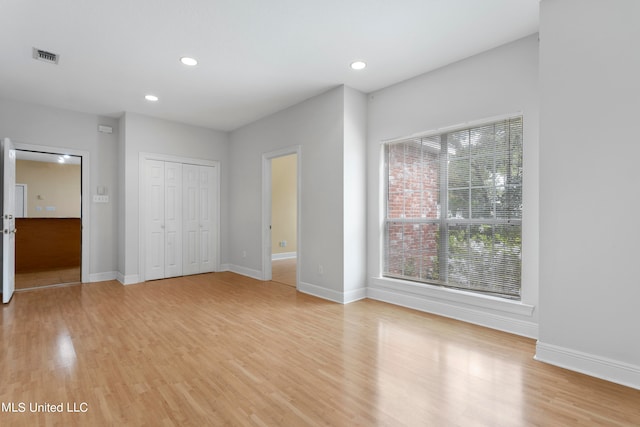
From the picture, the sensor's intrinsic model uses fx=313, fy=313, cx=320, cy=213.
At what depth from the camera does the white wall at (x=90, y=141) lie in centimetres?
484

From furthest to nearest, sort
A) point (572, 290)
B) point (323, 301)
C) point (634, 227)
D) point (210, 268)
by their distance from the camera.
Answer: point (210, 268), point (323, 301), point (572, 290), point (634, 227)

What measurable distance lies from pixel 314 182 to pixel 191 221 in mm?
2922

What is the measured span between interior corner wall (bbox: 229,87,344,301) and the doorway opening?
3.03m

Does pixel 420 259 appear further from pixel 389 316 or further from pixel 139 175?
pixel 139 175

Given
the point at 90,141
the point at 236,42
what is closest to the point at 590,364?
the point at 236,42

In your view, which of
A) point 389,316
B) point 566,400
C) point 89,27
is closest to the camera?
point 566,400

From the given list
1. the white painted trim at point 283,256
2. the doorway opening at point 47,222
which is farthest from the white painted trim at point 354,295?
the doorway opening at point 47,222

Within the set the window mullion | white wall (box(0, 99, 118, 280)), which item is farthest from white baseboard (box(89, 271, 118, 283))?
the window mullion

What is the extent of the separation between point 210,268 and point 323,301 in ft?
10.2

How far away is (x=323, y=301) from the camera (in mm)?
4301

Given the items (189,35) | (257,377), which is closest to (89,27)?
(189,35)

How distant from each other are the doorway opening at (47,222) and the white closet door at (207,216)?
1951 millimetres

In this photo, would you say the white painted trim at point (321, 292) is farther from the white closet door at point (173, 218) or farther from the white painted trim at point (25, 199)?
the white painted trim at point (25, 199)

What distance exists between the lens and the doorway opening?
5789 millimetres
